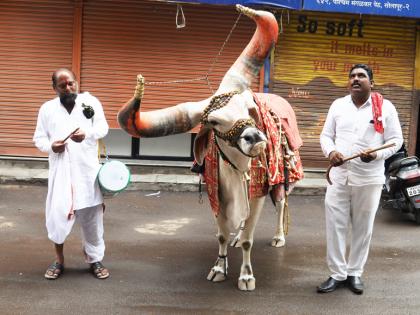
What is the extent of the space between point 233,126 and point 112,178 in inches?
57.0

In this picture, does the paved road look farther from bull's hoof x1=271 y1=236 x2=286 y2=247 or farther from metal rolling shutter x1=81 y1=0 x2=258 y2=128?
metal rolling shutter x1=81 y1=0 x2=258 y2=128

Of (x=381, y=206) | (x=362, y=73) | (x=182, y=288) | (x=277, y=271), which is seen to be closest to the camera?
(x=362, y=73)

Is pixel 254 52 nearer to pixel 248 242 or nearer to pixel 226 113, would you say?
pixel 226 113

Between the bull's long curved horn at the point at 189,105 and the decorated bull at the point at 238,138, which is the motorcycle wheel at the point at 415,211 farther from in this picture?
the bull's long curved horn at the point at 189,105

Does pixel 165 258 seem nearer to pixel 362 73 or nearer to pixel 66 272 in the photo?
pixel 66 272

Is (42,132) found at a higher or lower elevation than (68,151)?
higher

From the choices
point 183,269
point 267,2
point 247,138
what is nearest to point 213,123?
point 247,138

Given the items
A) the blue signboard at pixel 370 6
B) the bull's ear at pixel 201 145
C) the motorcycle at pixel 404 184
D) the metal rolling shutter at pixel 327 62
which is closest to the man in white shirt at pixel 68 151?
the bull's ear at pixel 201 145

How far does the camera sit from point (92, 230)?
16.9ft

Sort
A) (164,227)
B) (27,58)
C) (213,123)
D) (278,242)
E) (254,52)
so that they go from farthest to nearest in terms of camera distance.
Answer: (27,58) < (164,227) < (278,242) < (254,52) < (213,123)

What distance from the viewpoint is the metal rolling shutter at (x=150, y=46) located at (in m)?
9.29

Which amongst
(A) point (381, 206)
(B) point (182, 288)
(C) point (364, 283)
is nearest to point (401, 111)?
(A) point (381, 206)

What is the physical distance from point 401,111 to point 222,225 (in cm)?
595

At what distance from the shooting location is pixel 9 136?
9.45m
